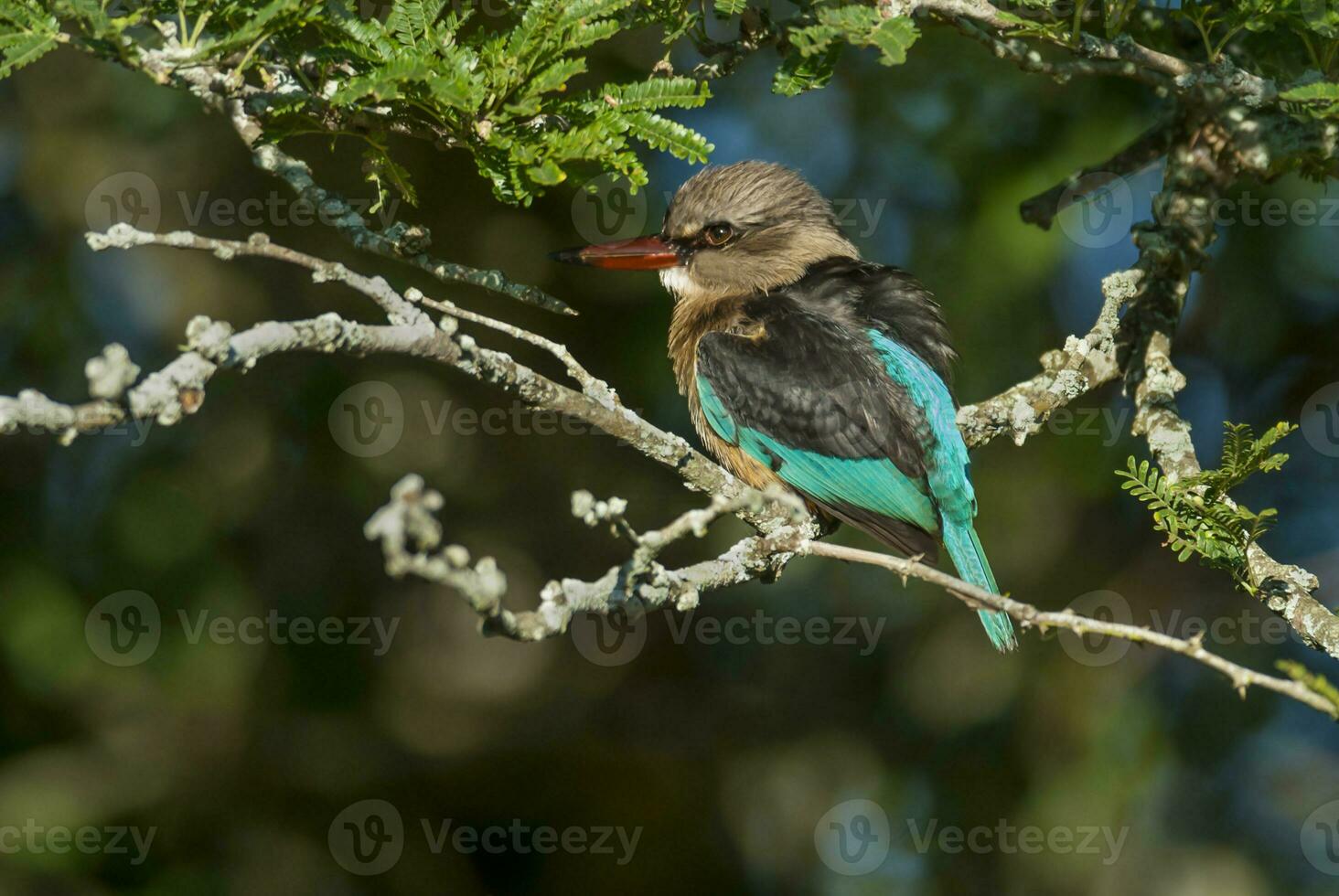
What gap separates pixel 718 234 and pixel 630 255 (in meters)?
0.32

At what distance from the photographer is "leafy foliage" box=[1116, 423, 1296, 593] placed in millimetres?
2740

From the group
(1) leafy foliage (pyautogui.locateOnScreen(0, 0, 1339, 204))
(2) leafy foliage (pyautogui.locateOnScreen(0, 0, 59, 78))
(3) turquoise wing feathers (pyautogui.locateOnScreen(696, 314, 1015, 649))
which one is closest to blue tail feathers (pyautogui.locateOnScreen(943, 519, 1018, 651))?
(3) turquoise wing feathers (pyautogui.locateOnScreen(696, 314, 1015, 649))

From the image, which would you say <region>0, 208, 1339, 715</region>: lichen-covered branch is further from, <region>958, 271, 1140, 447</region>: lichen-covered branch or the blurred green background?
the blurred green background

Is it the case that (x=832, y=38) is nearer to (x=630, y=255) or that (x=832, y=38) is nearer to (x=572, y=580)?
(x=572, y=580)

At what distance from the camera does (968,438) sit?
3.65m

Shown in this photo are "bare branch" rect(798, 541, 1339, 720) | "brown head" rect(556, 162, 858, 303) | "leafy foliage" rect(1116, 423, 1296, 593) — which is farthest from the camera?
"brown head" rect(556, 162, 858, 303)

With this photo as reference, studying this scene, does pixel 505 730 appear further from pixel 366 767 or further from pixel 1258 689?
pixel 1258 689

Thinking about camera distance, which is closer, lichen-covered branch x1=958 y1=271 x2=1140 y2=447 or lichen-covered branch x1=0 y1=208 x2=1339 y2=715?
lichen-covered branch x1=0 y1=208 x2=1339 y2=715

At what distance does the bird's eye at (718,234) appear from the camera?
13.8 ft

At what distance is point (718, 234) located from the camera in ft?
13.8

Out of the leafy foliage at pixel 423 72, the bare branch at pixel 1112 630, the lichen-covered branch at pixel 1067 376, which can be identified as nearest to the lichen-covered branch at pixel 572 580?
the bare branch at pixel 1112 630

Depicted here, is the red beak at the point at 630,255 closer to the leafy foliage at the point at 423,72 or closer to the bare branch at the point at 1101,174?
the bare branch at the point at 1101,174

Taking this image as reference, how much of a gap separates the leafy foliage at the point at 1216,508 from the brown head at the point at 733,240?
1.66 m

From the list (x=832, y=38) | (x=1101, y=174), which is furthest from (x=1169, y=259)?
(x=832, y=38)
